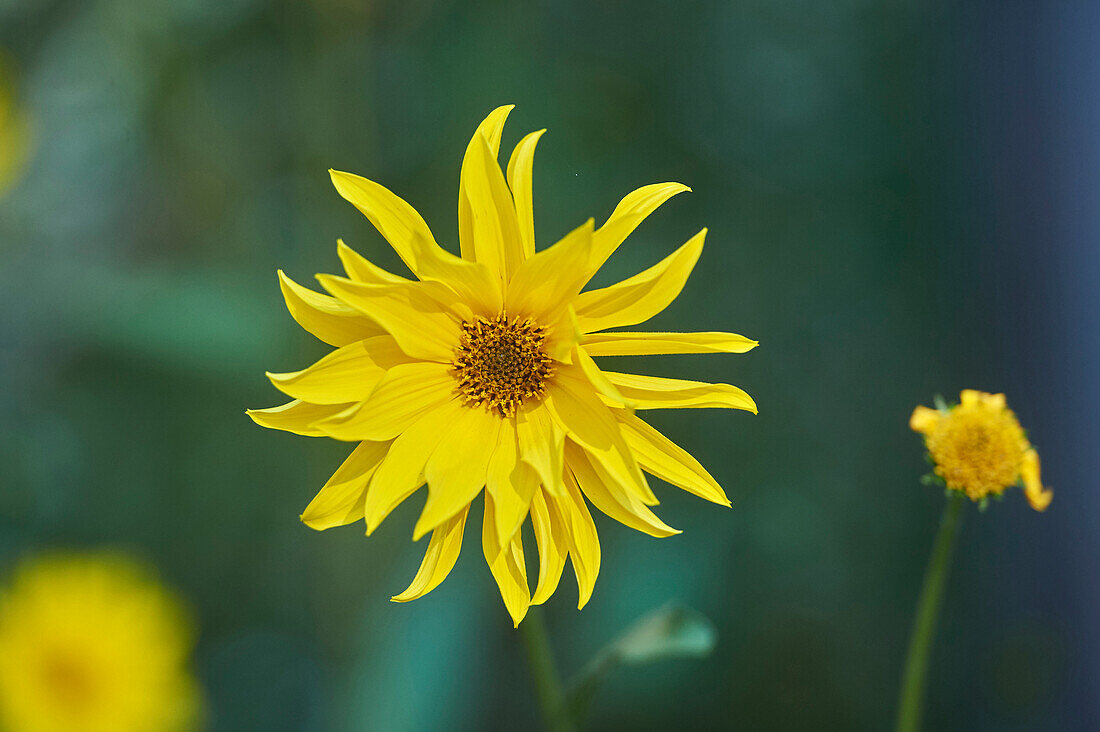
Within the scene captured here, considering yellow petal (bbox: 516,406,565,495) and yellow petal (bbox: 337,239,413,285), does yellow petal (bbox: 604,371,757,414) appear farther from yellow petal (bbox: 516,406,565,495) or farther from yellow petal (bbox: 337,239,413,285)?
yellow petal (bbox: 337,239,413,285)

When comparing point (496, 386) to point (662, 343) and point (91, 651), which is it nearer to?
point (662, 343)

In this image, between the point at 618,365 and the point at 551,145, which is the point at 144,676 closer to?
the point at 618,365

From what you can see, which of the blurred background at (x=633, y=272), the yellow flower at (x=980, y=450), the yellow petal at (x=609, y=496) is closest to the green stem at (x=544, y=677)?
the yellow petal at (x=609, y=496)

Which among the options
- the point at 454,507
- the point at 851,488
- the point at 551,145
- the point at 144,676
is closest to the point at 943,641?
the point at 851,488

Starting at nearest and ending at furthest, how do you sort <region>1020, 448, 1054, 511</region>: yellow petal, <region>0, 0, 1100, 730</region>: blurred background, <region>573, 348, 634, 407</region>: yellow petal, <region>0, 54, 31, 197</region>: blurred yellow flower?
<region>573, 348, 634, 407</region>: yellow petal
<region>1020, 448, 1054, 511</region>: yellow petal
<region>0, 0, 1100, 730</region>: blurred background
<region>0, 54, 31, 197</region>: blurred yellow flower

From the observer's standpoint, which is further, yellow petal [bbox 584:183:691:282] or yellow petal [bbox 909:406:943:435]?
yellow petal [bbox 909:406:943:435]

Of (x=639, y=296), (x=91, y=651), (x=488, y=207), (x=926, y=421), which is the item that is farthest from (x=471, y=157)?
(x=91, y=651)

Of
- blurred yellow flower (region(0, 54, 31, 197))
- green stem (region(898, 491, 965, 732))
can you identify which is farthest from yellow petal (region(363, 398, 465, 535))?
blurred yellow flower (region(0, 54, 31, 197))

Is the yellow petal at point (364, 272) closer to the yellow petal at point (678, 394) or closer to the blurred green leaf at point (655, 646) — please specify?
the yellow petal at point (678, 394)
